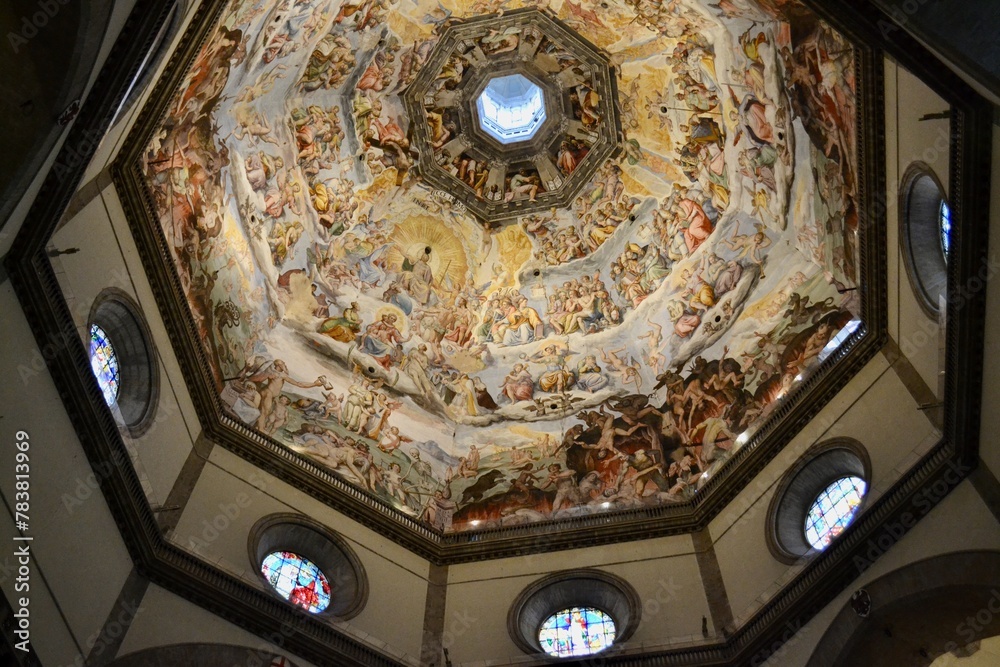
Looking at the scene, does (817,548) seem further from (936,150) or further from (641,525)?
(936,150)

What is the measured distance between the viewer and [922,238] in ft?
47.3

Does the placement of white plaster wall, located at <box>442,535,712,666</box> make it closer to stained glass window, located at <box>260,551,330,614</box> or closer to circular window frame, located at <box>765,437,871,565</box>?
circular window frame, located at <box>765,437,871,565</box>

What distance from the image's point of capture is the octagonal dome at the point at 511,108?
23203 millimetres

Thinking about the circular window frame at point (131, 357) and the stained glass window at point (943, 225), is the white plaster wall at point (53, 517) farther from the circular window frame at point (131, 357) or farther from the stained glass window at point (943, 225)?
the stained glass window at point (943, 225)

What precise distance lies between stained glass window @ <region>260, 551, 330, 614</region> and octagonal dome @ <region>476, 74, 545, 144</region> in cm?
1159

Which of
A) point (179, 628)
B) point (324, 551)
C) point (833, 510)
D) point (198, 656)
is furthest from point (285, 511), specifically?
point (833, 510)

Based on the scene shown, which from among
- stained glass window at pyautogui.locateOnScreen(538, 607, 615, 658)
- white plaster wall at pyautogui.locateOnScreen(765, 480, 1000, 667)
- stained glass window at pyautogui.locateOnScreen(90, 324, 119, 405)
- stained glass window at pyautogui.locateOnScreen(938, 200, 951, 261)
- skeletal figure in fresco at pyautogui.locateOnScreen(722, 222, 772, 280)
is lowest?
white plaster wall at pyautogui.locateOnScreen(765, 480, 1000, 667)

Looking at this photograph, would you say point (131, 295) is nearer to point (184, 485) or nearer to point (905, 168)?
point (184, 485)

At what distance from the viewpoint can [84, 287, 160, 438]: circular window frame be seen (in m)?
14.8

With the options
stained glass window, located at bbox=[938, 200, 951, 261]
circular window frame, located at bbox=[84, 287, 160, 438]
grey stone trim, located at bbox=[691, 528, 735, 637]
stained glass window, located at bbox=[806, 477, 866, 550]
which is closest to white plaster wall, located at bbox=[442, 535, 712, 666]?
grey stone trim, located at bbox=[691, 528, 735, 637]

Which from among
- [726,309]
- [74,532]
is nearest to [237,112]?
[74,532]

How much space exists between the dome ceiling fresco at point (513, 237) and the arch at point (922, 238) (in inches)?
75.5

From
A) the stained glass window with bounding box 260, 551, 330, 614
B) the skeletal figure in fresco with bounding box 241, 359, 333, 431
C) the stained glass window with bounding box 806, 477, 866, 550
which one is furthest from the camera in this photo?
the skeletal figure in fresco with bounding box 241, 359, 333, 431

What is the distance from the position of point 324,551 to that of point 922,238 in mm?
10916
